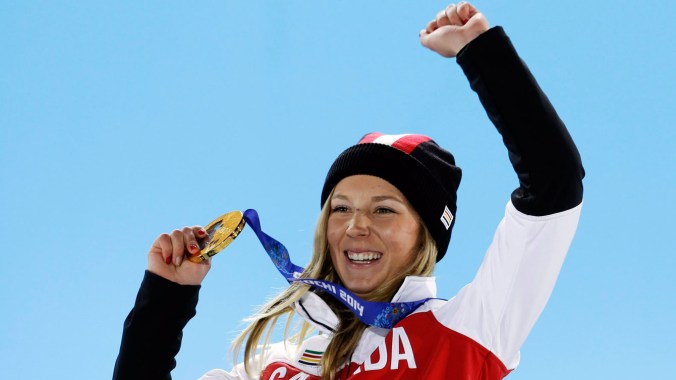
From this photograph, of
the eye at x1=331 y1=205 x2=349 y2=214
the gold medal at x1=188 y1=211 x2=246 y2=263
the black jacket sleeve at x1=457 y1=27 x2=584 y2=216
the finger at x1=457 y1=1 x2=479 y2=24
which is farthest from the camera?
the eye at x1=331 y1=205 x2=349 y2=214

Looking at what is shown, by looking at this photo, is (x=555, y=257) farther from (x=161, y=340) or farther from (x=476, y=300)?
(x=161, y=340)

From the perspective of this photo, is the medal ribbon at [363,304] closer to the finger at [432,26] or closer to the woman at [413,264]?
the woman at [413,264]

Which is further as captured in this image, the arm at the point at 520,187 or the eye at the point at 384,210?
the eye at the point at 384,210

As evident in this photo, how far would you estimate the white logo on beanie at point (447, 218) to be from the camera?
3.26 metres

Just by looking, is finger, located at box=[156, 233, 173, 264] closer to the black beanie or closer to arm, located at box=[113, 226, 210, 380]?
arm, located at box=[113, 226, 210, 380]

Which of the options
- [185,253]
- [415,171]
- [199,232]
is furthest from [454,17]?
[185,253]

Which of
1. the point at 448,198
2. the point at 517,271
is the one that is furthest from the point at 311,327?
the point at 517,271

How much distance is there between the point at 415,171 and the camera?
3.20 metres

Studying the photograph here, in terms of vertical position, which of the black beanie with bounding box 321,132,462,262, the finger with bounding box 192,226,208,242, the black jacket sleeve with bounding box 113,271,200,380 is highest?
the black beanie with bounding box 321,132,462,262

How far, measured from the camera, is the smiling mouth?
125 inches

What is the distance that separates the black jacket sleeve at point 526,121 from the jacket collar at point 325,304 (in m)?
0.71

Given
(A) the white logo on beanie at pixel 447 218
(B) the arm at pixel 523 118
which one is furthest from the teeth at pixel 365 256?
(B) the arm at pixel 523 118

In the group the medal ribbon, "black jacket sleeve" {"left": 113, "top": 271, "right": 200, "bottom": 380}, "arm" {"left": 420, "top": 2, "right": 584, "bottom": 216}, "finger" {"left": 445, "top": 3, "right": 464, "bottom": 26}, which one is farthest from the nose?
"finger" {"left": 445, "top": 3, "right": 464, "bottom": 26}

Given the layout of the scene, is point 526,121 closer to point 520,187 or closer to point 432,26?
point 520,187
